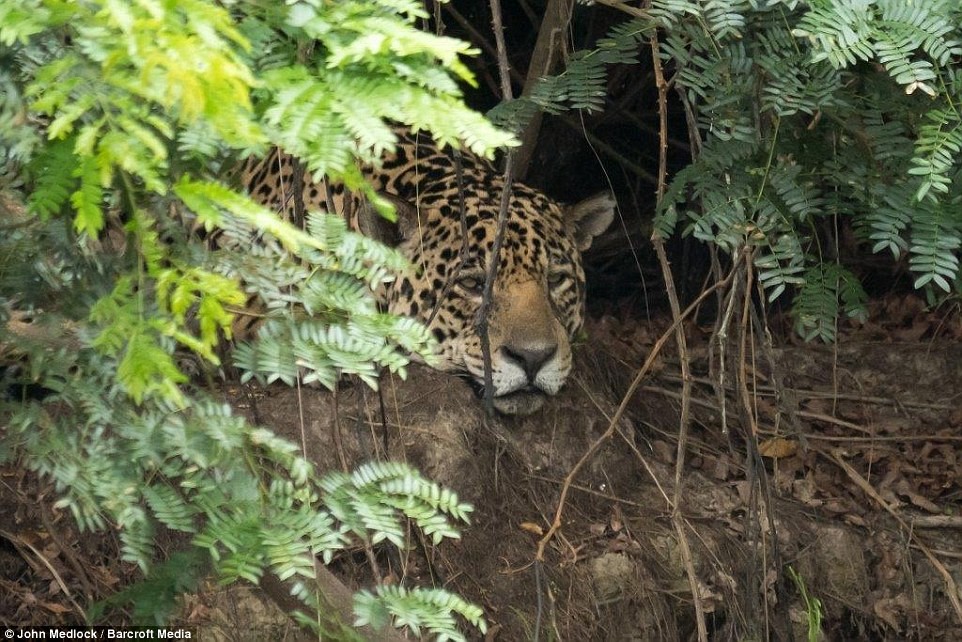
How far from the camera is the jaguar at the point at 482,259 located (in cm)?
578

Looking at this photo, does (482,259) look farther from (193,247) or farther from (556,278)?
(193,247)

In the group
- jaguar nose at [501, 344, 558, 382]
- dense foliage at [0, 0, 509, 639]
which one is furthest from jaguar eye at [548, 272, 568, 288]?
dense foliage at [0, 0, 509, 639]

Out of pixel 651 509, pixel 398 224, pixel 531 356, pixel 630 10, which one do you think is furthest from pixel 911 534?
pixel 630 10

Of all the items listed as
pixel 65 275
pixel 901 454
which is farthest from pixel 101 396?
pixel 901 454

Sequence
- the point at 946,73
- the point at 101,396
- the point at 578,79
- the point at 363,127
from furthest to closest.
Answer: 1. the point at 578,79
2. the point at 946,73
3. the point at 101,396
4. the point at 363,127

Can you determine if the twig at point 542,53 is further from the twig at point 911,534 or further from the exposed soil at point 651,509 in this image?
the twig at point 911,534

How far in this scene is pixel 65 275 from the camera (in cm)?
305

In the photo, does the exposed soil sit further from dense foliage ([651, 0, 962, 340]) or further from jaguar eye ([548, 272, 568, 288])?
dense foliage ([651, 0, 962, 340])

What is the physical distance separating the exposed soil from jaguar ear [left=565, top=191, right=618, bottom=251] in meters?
0.63

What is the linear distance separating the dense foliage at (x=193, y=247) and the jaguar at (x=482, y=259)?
248 centimetres

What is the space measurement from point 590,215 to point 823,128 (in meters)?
2.12

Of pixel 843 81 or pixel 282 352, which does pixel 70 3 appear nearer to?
pixel 282 352

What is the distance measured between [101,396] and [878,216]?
2.56 metres

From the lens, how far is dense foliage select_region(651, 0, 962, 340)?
3773 mm
